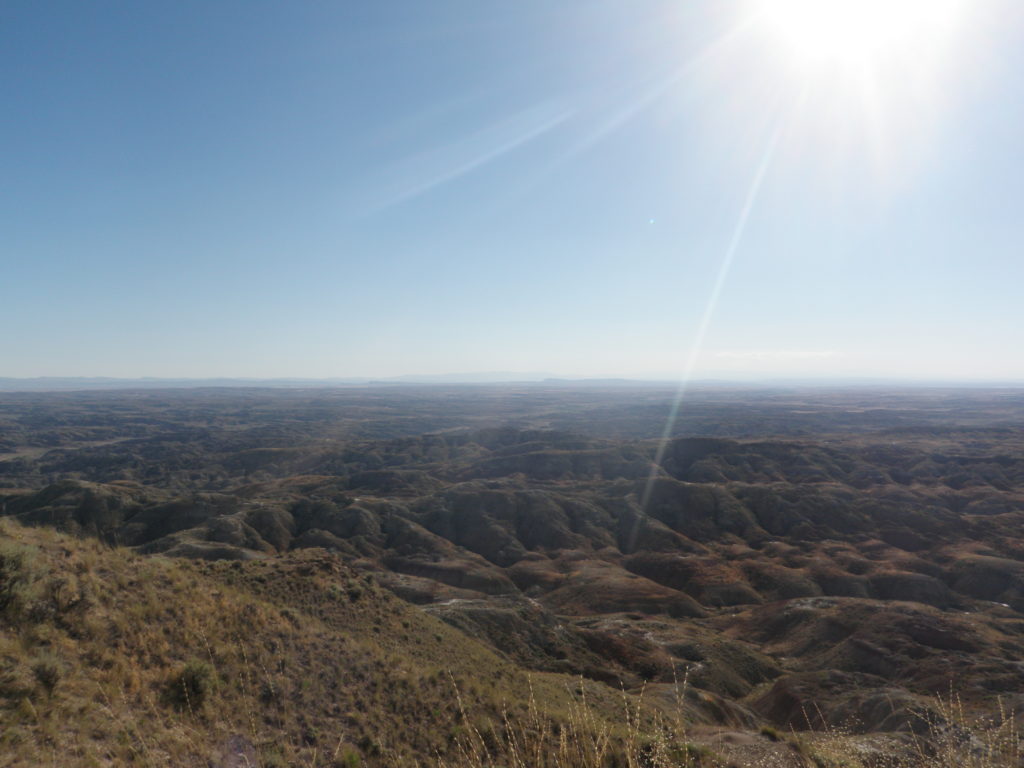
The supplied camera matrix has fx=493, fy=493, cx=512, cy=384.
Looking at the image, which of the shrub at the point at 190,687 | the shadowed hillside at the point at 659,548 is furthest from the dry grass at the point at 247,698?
the shadowed hillside at the point at 659,548

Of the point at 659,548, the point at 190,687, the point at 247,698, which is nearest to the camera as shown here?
the point at 190,687

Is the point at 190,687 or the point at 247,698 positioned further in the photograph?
the point at 247,698

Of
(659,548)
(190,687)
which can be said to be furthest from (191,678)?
(659,548)

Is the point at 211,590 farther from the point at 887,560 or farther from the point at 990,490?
the point at 990,490

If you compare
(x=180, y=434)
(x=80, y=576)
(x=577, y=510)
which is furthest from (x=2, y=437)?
(x=80, y=576)

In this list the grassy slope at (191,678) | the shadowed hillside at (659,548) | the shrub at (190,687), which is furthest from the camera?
the shadowed hillside at (659,548)

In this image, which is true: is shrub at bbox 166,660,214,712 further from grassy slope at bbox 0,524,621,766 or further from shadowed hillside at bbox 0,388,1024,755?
shadowed hillside at bbox 0,388,1024,755

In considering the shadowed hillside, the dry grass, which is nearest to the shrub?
the dry grass

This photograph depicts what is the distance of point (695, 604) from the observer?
4622cm

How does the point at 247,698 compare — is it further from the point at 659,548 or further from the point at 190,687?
the point at 659,548

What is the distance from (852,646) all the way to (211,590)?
39723 mm

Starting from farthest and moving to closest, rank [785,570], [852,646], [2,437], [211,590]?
1. [2,437]
2. [785,570]
3. [852,646]
4. [211,590]

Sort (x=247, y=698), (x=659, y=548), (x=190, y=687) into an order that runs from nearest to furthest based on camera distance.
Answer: (x=190, y=687) → (x=247, y=698) → (x=659, y=548)

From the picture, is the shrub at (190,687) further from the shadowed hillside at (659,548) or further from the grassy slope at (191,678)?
the shadowed hillside at (659,548)
